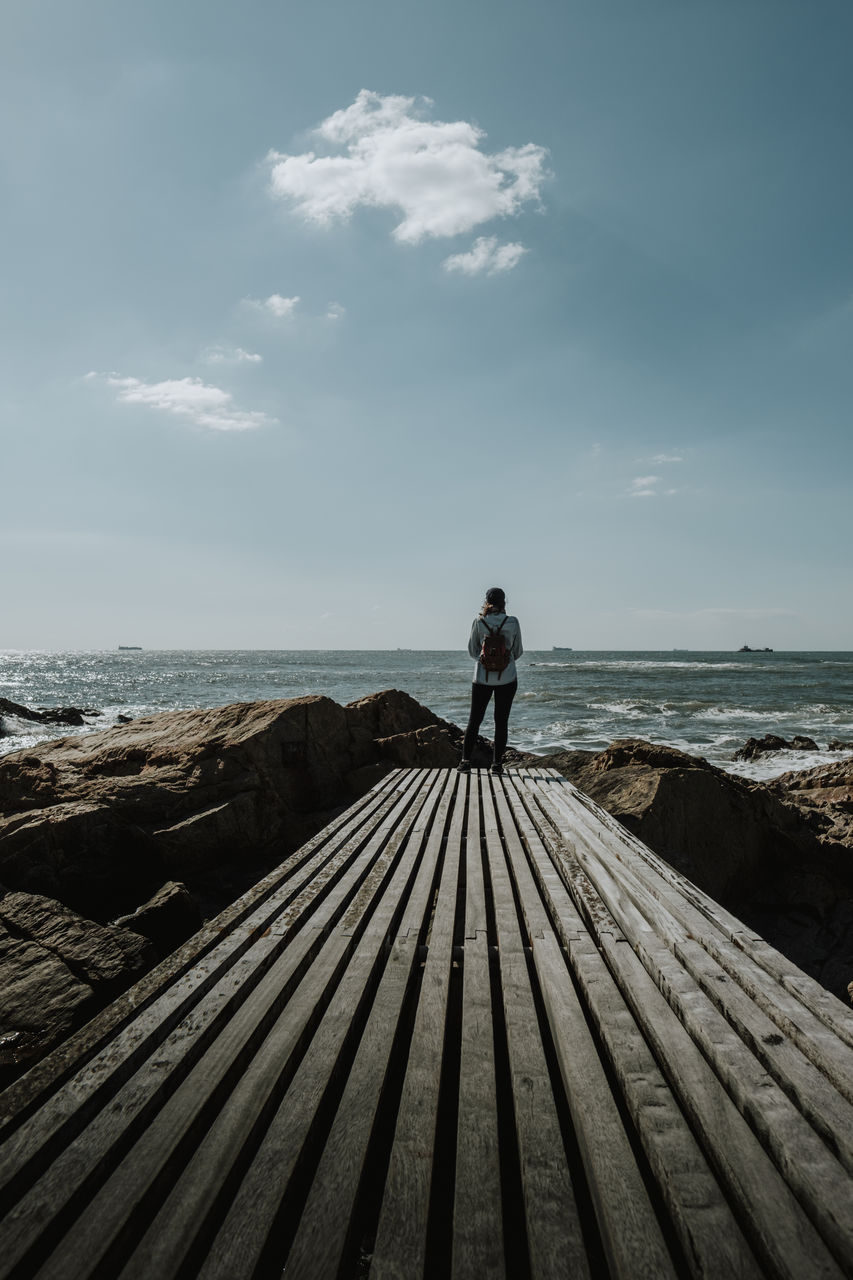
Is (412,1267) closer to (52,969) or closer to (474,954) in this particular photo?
(474,954)

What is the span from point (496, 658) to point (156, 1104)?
5768mm

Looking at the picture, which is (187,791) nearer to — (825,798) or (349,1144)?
(349,1144)

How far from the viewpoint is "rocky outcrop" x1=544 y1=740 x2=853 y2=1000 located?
18.4ft

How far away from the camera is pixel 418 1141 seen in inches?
60.0

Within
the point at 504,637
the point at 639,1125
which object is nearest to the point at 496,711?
the point at 504,637

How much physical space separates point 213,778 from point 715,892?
5041 millimetres

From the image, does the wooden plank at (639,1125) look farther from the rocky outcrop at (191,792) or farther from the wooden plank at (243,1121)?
the rocky outcrop at (191,792)

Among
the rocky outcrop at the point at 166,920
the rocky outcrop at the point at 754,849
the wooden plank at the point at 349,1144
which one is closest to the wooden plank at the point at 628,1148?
the wooden plank at the point at 349,1144

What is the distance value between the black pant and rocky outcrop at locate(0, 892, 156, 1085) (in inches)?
181

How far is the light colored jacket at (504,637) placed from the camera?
7.24 metres

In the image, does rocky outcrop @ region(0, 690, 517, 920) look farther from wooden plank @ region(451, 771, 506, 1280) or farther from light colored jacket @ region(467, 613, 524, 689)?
wooden plank @ region(451, 771, 506, 1280)

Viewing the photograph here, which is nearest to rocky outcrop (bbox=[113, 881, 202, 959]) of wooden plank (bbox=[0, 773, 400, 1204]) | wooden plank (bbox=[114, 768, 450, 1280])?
wooden plank (bbox=[0, 773, 400, 1204])

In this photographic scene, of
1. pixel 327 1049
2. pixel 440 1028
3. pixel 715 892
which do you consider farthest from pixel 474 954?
pixel 715 892

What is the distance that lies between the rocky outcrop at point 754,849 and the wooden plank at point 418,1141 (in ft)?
13.7
